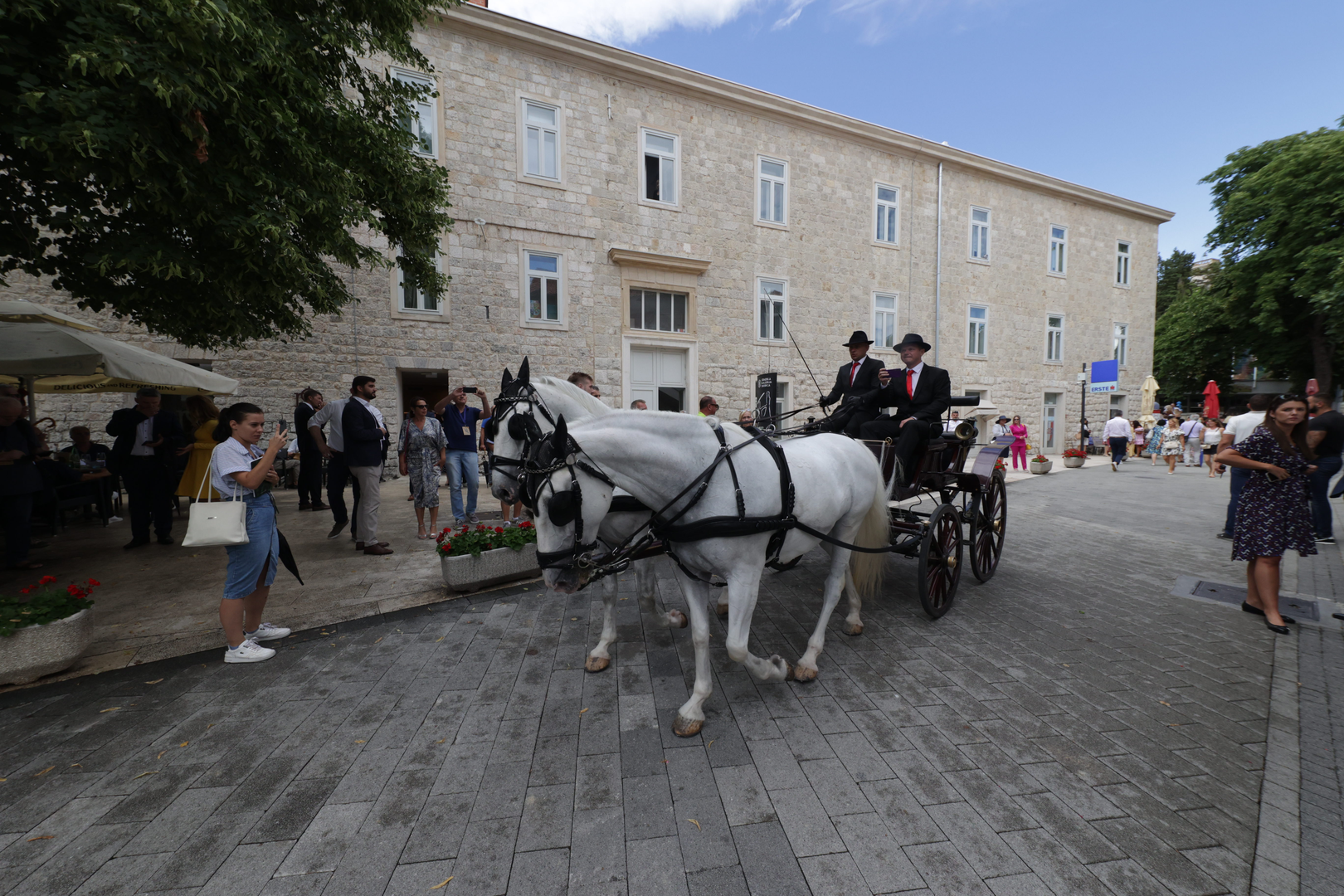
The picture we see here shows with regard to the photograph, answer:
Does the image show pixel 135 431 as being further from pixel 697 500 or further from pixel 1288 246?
pixel 1288 246

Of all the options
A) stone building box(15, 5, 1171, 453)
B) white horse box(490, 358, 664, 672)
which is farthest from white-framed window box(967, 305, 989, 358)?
white horse box(490, 358, 664, 672)

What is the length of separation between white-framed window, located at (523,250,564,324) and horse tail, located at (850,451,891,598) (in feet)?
35.9

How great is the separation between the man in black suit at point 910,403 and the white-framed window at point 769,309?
1093 centimetres

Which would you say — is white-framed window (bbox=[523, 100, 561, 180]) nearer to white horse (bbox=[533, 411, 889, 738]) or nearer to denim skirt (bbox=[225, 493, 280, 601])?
denim skirt (bbox=[225, 493, 280, 601])

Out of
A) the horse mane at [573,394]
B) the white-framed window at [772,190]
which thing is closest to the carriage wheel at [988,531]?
the horse mane at [573,394]

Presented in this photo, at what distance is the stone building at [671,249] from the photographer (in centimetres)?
1200

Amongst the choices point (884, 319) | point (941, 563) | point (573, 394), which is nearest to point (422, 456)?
point (573, 394)

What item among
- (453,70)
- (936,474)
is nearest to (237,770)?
(936,474)

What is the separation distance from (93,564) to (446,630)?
498 centimetres

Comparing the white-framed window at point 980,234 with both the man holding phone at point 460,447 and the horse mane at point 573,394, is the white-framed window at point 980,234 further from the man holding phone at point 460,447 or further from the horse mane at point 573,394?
the horse mane at point 573,394

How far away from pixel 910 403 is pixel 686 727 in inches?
137

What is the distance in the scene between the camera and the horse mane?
355 centimetres

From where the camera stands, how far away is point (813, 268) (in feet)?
53.3

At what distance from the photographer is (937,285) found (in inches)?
715
